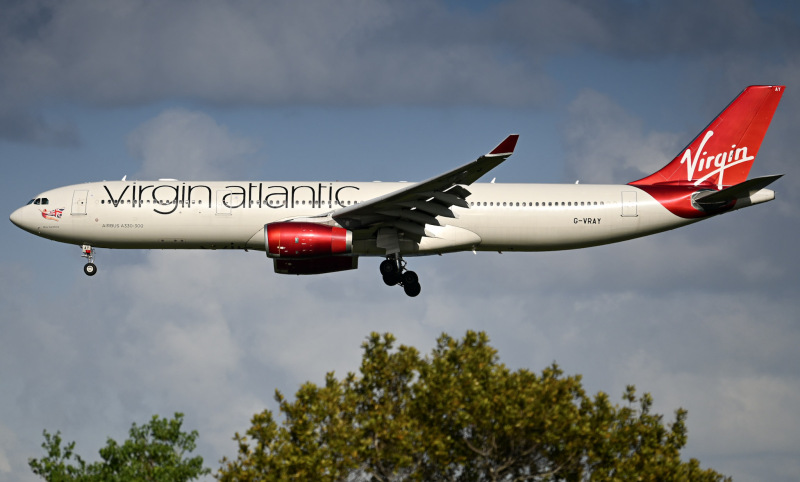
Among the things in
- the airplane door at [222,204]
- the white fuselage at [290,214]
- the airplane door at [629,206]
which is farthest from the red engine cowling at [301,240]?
the airplane door at [629,206]

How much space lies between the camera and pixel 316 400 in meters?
27.9

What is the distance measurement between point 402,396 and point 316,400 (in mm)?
2304

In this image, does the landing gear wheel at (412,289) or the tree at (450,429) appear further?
the landing gear wheel at (412,289)

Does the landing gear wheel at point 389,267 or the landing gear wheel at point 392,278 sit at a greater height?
the landing gear wheel at point 389,267

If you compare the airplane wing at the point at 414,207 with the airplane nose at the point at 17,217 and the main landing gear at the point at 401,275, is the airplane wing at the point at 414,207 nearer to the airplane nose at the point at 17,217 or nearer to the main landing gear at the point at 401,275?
the main landing gear at the point at 401,275

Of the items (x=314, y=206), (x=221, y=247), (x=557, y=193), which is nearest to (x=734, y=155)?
(x=557, y=193)

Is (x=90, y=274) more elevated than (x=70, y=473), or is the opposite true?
(x=90, y=274)

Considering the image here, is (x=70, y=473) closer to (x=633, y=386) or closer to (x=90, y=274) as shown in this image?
(x=90, y=274)

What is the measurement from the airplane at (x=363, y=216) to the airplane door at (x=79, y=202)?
0.04 metres

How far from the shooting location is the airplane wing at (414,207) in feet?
134

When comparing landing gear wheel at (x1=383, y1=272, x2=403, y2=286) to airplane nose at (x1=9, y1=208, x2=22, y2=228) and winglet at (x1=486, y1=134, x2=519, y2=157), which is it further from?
airplane nose at (x1=9, y1=208, x2=22, y2=228)

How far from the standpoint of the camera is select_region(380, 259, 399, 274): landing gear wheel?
4559cm

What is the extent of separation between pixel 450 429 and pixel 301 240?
52.2 feet

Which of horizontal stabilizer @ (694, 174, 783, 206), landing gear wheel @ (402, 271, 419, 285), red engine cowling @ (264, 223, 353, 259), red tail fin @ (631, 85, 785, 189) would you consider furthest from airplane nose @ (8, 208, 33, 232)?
horizontal stabilizer @ (694, 174, 783, 206)
